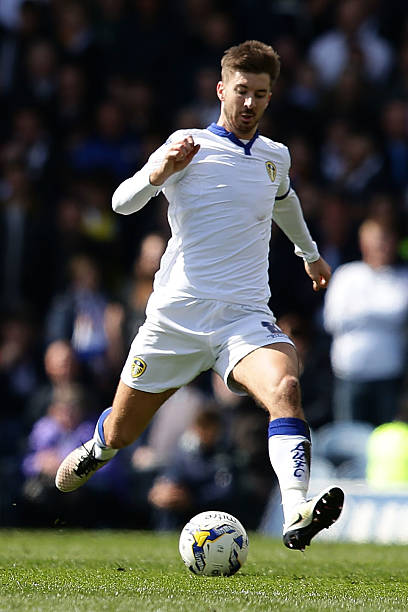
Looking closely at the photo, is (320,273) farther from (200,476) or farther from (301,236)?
(200,476)

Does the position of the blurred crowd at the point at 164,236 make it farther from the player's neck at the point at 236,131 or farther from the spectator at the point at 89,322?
the player's neck at the point at 236,131

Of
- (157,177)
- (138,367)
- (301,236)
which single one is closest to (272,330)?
(138,367)

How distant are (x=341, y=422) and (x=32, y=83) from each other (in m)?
→ 5.68

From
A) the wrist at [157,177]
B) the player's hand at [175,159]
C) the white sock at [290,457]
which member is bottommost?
the white sock at [290,457]

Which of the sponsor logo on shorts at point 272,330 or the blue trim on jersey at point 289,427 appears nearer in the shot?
the blue trim on jersey at point 289,427

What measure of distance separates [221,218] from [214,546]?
5.72ft

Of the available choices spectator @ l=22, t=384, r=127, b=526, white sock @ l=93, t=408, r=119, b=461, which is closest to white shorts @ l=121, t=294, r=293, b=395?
white sock @ l=93, t=408, r=119, b=461

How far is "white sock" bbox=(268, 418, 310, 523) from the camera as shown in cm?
562

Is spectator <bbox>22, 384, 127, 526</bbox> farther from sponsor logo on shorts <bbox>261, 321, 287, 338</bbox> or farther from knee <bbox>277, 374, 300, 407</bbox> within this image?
knee <bbox>277, 374, 300, 407</bbox>

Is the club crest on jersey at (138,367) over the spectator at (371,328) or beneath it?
over

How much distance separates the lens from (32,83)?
13523mm

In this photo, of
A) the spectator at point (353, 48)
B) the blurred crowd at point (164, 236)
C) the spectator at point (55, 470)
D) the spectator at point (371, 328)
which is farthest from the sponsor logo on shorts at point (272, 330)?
the spectator at point (353, 48)

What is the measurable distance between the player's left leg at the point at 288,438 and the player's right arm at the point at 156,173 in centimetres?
100

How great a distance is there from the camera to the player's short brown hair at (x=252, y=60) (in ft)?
20.4
